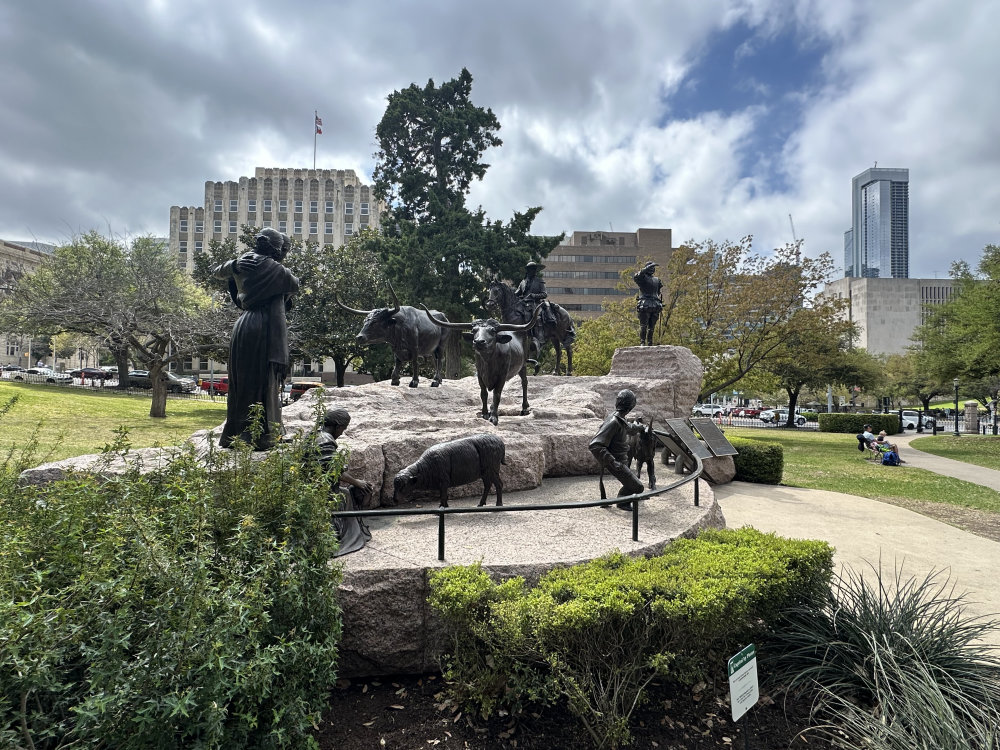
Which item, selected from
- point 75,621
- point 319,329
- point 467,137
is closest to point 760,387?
point 467,137

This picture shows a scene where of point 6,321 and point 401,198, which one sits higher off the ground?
point 401,198

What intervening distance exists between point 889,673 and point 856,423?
32273 mm

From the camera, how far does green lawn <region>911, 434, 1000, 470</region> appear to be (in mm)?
18234

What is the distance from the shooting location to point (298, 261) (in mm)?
28172

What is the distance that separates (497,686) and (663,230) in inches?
3065

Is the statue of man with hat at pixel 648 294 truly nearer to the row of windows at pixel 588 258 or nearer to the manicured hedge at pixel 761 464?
the manicured hedge at pixel 761 464

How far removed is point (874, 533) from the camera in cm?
791

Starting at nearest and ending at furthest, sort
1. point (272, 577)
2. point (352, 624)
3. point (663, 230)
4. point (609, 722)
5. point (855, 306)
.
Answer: point (272, 577)
point (609, 722)
point (352, 624)
point (663, 230)
point (855, 306)

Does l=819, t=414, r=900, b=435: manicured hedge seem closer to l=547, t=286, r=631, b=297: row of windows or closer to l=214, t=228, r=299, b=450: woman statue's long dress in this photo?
l=214, t=228, r=299, b=450: woman statue's long dress

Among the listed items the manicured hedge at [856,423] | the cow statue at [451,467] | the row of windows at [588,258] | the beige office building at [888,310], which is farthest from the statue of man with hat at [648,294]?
the beige office building at [888,310]

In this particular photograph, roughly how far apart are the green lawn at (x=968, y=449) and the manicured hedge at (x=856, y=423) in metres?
3.44

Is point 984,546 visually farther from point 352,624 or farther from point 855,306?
point 855,306

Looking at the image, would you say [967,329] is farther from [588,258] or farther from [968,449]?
[588,258]

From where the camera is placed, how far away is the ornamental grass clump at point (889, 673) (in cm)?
293
